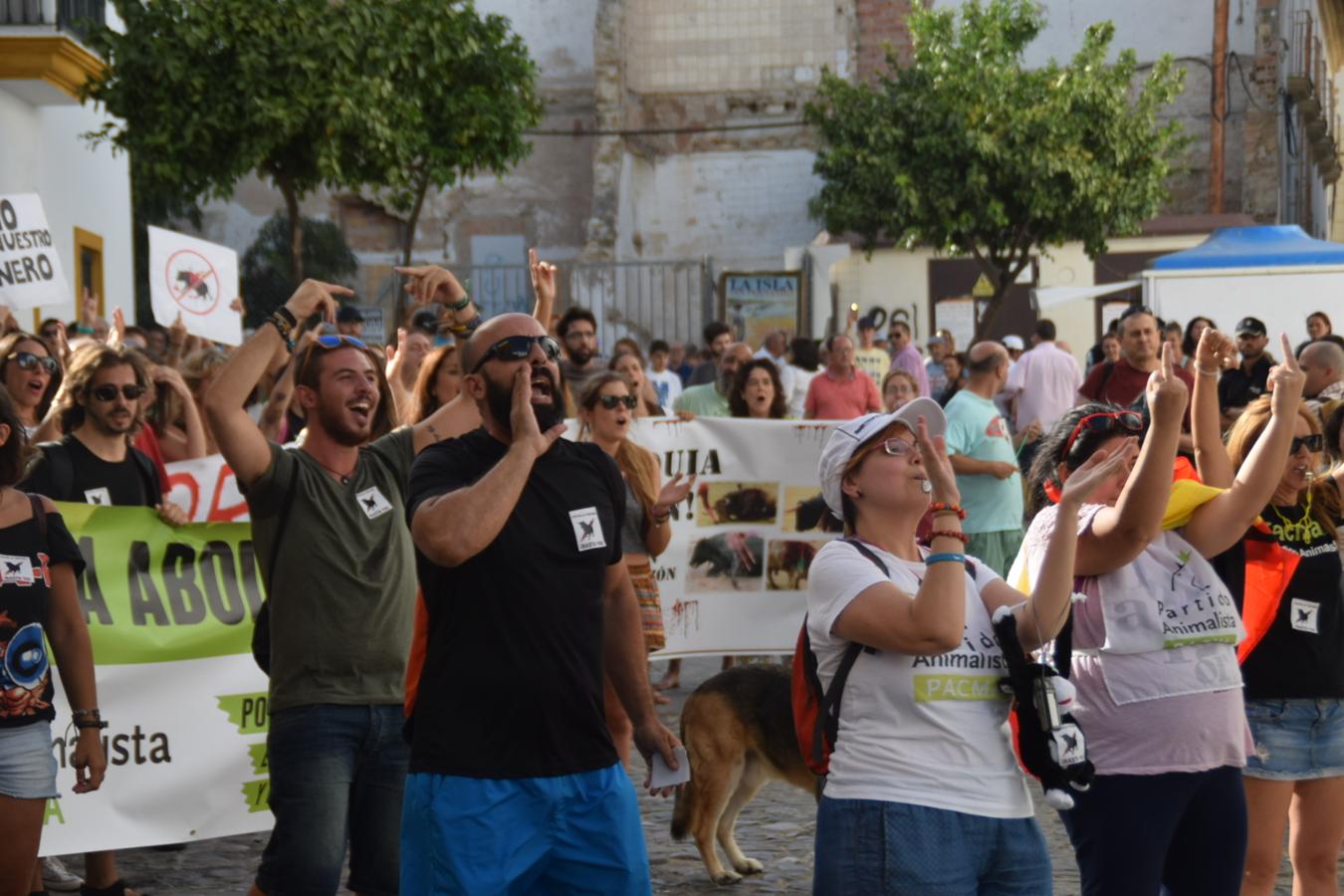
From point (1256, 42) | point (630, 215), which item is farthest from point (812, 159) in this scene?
point (1256, 42)

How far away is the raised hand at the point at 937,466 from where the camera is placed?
3.84 meters

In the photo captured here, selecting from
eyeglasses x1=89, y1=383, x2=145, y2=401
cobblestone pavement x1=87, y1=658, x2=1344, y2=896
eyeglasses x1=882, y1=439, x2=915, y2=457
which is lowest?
cobblestone pavement x1=87, y1=658, x2=1344, y2=896

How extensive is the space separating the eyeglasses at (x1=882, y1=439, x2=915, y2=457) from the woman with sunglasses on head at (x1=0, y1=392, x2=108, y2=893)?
8.39 ft

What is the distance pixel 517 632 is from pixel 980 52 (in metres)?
29.4

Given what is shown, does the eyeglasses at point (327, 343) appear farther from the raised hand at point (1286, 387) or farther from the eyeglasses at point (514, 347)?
the raised hand at point (1286, 387)

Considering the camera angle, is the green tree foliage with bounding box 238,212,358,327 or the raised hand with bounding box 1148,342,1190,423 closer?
the raised hand with bounding box 1148,342,1190,423

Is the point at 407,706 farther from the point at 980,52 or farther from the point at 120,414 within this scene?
the point at 980,52

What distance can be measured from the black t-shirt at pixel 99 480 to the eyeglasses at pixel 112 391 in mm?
249

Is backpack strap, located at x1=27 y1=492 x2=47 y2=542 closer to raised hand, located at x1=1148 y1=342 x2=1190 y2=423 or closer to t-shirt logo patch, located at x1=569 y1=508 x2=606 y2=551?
t-shirt logo patch, located at x1=569 y1=508 x2=606 y2=551

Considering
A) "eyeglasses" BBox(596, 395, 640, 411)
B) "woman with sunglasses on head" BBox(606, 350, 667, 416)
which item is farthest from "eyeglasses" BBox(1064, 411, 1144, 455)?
"woman with sunglasses on head" BBox(606, 350, 667, 416)

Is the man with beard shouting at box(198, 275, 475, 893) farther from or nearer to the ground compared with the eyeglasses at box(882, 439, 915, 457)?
nearer to the ground

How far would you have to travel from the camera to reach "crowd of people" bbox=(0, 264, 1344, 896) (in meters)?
3.91

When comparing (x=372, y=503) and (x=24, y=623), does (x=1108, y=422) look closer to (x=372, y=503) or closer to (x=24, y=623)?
(x=372, y=503)

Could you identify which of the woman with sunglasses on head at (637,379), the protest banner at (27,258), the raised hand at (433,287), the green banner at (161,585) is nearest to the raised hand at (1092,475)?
the raised hand at (433,287)
